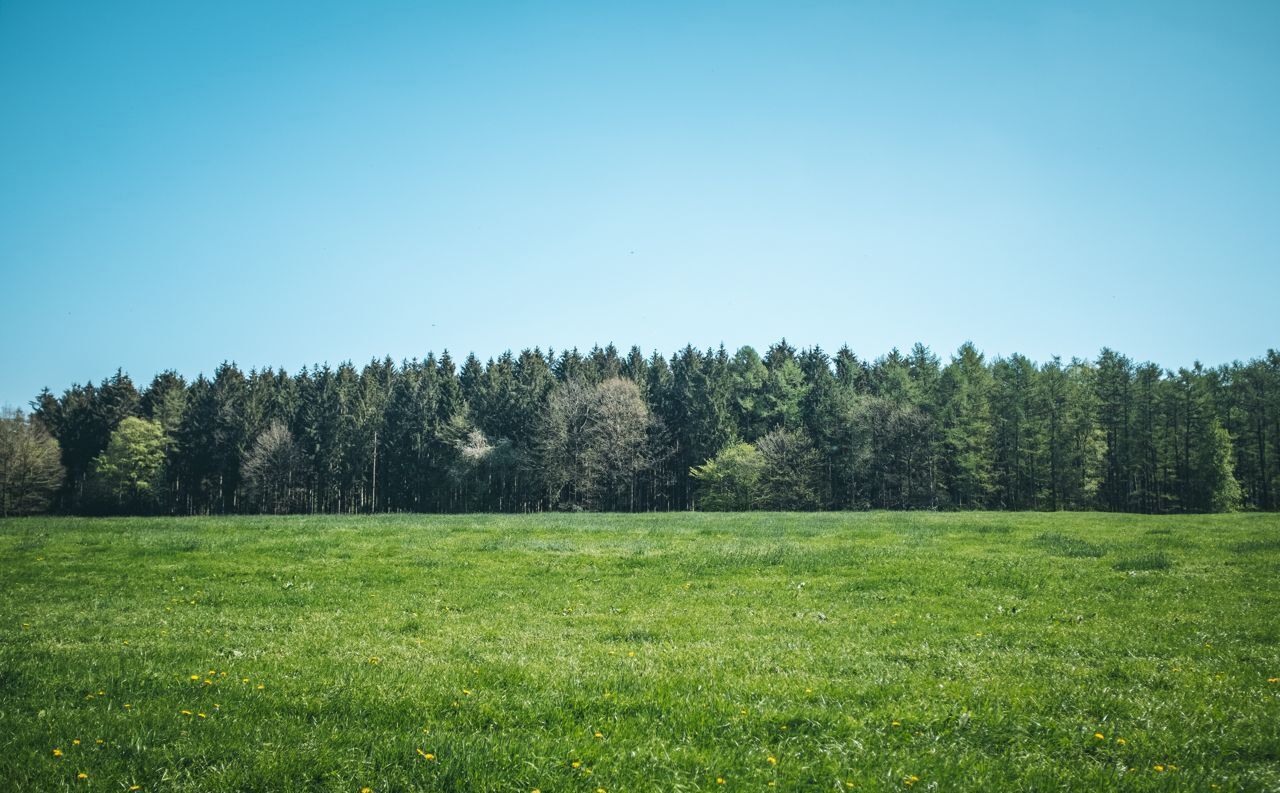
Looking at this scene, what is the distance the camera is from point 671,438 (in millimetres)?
88750

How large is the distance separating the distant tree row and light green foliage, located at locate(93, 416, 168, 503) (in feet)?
0.81

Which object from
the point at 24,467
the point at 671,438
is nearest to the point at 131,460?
the point at 24,467

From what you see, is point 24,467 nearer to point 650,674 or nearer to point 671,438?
point 671,438

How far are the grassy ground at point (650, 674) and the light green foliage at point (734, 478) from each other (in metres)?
53.3

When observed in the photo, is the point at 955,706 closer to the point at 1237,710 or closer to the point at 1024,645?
the point at 1237,710

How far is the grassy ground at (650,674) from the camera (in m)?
6.85

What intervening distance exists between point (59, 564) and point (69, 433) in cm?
10601

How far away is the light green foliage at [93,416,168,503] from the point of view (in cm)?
8825

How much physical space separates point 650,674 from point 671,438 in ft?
259

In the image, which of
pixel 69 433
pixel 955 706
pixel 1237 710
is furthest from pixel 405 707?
pixel 69 433

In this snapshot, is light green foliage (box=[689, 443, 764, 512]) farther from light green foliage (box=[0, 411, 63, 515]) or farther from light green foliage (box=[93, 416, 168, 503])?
light green foliage (box=[0, 411, 63, 515])

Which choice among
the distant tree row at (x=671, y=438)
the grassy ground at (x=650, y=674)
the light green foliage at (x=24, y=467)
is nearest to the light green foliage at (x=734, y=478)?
the distant tree row at (x=671, y=438)

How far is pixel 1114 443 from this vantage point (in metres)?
80.9

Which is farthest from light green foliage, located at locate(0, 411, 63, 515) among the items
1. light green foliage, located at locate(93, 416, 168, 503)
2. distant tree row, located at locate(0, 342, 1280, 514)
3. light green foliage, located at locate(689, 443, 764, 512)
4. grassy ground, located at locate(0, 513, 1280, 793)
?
grassy ground, located at locate(0, 513, 1280, 793)
